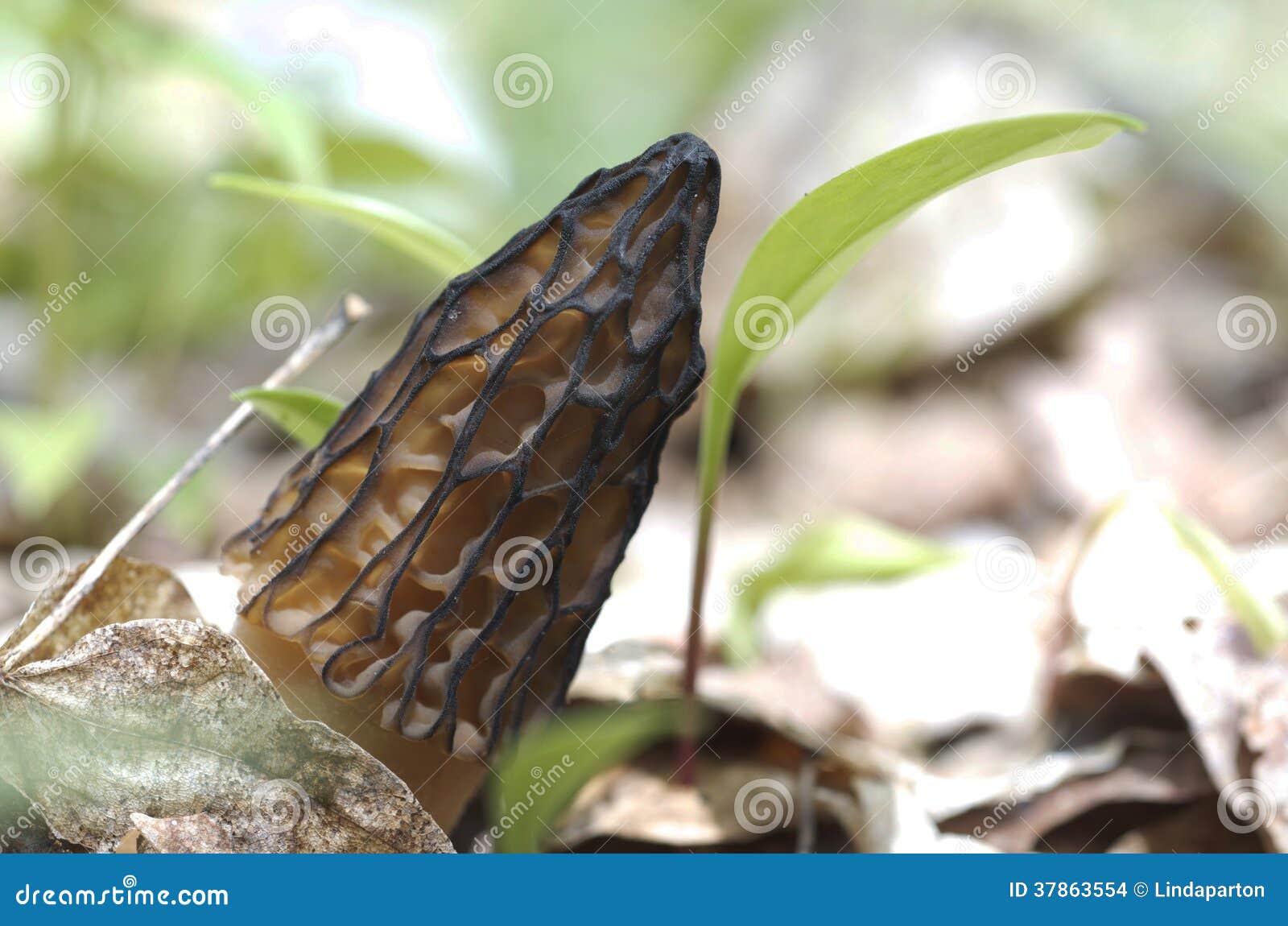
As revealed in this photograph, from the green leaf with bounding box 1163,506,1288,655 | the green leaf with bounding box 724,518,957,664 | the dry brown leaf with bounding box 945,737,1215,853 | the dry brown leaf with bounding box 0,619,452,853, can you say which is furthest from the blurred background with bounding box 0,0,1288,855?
the dry brown leaf with bounding box 0,619,452,853

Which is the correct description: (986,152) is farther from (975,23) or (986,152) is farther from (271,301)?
(975,23)

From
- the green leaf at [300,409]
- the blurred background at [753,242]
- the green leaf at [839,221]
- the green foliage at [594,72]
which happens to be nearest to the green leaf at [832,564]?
the blurred background at [753,242]

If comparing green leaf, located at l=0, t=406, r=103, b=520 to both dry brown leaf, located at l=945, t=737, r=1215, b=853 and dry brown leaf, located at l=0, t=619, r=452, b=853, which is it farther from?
dry brown leaf, located at l=945, t=737, r=1215, b=853

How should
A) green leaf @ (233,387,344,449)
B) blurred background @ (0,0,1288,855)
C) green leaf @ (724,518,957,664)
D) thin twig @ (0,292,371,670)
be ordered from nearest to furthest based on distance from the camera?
thin twig @ (0,292,371,670), green leaf @ (233,387,344,449), green leaf @ (724,518,957,664), blurred background @ (0,0,1288,855)

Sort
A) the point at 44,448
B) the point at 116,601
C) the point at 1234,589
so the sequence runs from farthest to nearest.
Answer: the point at 44,448
the point at 1234,589
the point at 116,601

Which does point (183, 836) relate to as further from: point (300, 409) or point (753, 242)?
point (753, 242)

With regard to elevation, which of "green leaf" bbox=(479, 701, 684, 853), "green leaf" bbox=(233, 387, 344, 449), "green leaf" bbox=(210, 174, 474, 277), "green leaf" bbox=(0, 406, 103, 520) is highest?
"green leaf" bbox=(210, 174, 474, 277)

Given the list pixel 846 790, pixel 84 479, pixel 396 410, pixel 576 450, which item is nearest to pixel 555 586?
pixel 576 450

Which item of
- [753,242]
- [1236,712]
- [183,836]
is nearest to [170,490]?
[183,836]
